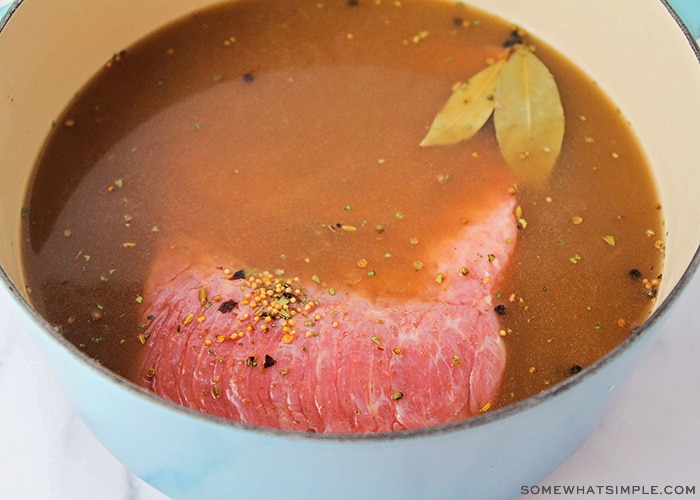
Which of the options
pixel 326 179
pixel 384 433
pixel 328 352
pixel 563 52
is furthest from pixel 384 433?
pixel 563 52

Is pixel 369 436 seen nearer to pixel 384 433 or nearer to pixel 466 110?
pixel 384 433

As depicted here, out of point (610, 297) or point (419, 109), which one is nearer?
point (610, 297)

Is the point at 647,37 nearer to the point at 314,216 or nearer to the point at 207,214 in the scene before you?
the point at 314,216

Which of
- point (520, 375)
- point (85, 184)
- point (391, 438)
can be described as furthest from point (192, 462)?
point (85, 184)

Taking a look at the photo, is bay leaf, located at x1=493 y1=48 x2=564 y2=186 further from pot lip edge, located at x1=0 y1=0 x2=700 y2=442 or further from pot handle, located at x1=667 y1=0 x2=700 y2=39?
pot lip edge, located at x1=0 y1=0 x2=700 y2=442

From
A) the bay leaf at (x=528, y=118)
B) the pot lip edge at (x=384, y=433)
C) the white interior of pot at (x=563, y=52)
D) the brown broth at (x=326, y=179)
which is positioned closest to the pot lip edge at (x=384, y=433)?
the pot lip edge at (x=384, y=433)

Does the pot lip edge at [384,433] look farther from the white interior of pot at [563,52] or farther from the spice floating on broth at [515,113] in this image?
the spice floating on broth at [515,113]
